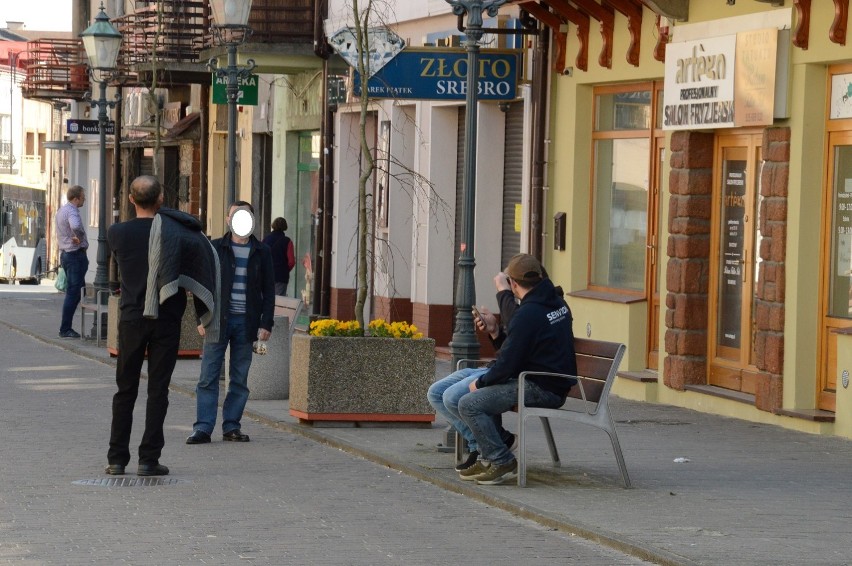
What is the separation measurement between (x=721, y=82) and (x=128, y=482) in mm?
6826

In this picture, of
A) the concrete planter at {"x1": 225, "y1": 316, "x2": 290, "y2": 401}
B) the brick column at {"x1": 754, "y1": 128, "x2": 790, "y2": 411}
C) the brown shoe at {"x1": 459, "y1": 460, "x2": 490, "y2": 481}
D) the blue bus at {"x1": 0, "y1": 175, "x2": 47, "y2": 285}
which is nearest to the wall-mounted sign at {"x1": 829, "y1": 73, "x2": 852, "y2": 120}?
the brick column at {"x1": 754, "y1": 128, "x2": 790, "y2": 411}

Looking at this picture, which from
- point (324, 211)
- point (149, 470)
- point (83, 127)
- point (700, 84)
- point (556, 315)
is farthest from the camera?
point (83, 127)

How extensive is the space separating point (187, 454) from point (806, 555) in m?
5.09

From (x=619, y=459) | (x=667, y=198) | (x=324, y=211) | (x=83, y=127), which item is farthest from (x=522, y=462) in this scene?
(x=83, y=127)

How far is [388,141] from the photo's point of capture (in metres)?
23.5

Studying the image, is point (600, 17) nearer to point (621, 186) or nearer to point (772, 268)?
point (621, 186)

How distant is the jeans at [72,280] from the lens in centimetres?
2442

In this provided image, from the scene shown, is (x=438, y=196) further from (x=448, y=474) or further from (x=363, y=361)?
(x=448, y=474)

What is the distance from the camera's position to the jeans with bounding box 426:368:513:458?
11016 millimetres

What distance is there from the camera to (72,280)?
968 inches

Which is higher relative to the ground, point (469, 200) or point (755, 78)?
point (755, 78)

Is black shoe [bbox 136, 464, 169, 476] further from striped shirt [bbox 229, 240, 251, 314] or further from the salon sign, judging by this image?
the salon sign

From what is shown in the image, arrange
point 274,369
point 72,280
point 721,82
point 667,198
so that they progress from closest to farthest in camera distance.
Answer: point 721,82 < point 274,369 < point 667,198 < point 72,280

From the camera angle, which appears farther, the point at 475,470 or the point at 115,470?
the point at 115,470
